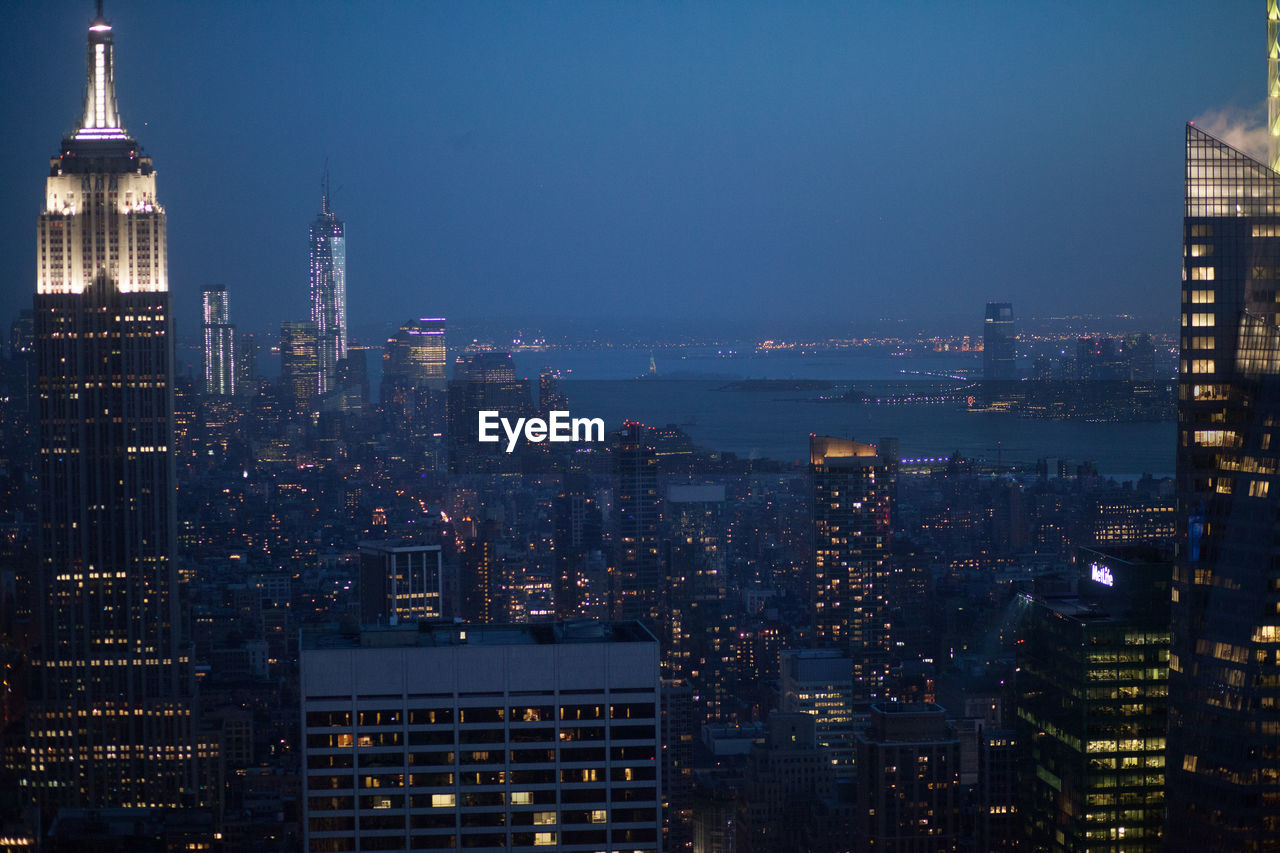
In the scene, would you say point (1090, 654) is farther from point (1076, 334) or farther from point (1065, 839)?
Result: point (1076, 334)

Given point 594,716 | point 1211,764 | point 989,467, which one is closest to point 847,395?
point 989,467

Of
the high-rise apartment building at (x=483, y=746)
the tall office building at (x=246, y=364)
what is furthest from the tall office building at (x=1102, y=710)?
the tall office building at (x=246, y=364)

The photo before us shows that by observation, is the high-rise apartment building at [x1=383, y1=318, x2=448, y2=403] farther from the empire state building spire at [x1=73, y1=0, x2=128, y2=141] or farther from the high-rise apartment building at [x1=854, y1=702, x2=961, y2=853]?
the high-rise apartment building at [x1=854, y1=702, x2=961, y2=853]

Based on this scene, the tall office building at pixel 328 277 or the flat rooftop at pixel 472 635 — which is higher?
the tall office building at pixel 328 277

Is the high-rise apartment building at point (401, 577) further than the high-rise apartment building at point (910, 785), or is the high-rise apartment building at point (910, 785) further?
Answer: the high-rise apartment building at point (910, 785)

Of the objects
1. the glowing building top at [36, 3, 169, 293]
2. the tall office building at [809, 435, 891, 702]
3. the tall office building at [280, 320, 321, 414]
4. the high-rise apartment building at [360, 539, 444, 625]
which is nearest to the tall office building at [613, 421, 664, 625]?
the tall office building at [809, 435, 891, 702]

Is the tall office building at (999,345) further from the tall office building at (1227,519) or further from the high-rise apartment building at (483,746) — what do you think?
the high-rise apartment building at (483,746)

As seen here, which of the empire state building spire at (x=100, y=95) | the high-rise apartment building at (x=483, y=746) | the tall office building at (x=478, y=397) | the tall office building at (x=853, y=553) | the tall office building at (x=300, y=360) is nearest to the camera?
the high-rise apartment building at (x=483, y=746)
